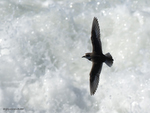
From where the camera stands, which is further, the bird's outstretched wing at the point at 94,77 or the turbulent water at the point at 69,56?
the turbulent water at the point at 69,56

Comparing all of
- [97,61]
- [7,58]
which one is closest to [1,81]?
[7,58]

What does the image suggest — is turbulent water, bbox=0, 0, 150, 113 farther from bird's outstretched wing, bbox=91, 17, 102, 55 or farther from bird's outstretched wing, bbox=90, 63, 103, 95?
bird's outstretched wing, bbox=91, 17, 102, 55

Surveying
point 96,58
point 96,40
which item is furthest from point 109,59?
point 96,40

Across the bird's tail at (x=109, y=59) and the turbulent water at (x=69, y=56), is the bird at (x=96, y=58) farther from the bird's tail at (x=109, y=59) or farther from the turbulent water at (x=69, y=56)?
the turbulent water at (x=69, y=56)

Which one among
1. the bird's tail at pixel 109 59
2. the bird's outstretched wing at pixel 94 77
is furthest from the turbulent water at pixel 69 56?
the bird's tail at pixel 109 59

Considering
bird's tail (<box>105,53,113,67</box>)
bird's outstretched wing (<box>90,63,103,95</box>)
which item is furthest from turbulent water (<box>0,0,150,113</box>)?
bird's tail (<box>105,53,113,67</box>)

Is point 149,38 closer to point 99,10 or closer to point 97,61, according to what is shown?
point 99,10

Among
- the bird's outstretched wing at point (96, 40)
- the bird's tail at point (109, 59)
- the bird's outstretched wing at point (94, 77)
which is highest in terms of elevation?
the bird's outstretched wing at point (96, 40)

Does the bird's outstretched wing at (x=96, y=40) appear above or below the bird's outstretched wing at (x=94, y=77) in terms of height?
above

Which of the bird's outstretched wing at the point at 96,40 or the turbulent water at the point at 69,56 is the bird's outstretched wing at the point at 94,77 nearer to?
the bird's outstretched wing at the point at 96,40
